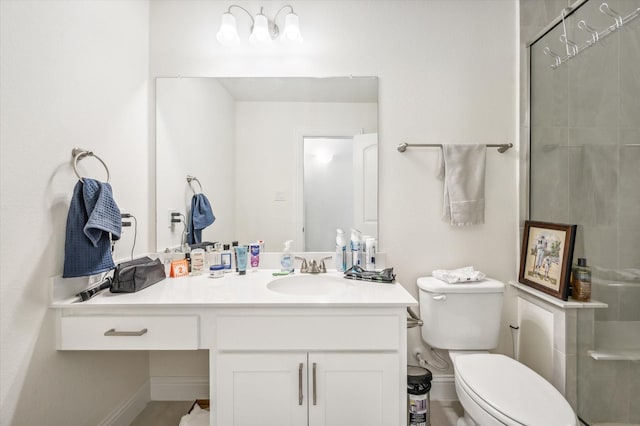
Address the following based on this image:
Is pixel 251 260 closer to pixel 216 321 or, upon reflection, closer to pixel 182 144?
pixel 216 321

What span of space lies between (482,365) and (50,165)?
6.36ft

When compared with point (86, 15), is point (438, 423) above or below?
below

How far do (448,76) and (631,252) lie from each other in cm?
121

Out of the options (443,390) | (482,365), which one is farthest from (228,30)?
(443,390)

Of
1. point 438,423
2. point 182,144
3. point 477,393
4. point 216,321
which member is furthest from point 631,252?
point 182,144

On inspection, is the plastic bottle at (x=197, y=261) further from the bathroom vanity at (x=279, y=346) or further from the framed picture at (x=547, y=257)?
the framed picture at (x=547, y=257)

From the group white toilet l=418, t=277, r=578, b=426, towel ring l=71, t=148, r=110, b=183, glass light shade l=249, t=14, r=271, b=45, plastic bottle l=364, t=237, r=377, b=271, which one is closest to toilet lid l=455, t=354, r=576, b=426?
white toilet l=418, t=277, r=578, b=426

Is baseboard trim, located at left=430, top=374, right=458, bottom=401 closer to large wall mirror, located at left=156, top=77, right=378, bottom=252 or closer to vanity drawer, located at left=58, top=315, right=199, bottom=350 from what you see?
large wall mirror, located at left=156, top=77, right=378, bottom=252

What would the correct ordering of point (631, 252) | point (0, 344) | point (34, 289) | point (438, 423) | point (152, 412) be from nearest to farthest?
point (0, 344)
point (34, 289)
point (631, 252)
point (438, 423)
point (152, 412)

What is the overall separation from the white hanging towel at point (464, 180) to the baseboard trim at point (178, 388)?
69.3 inches

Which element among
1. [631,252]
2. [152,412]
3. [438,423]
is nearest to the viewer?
[631,252]

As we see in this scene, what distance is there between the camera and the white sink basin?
164 cm

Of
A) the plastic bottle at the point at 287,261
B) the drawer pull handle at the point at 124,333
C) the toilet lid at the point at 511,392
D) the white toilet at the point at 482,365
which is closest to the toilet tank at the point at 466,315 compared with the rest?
the white toilet at the point at 482,365

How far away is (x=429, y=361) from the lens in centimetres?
184
